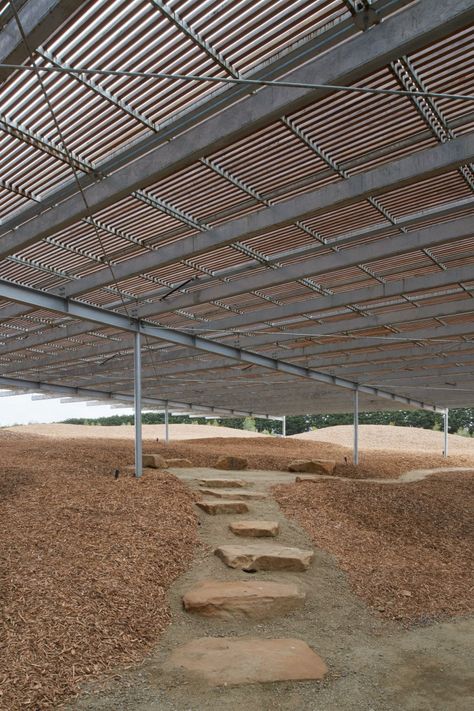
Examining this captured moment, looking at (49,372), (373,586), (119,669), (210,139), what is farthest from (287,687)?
(49,372)

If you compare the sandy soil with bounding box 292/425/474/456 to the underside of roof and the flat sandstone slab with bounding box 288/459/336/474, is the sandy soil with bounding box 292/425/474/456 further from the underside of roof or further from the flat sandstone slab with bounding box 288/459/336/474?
the underside of roof

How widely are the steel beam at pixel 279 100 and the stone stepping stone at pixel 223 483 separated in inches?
261

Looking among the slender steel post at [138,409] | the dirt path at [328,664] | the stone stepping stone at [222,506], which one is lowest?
the dirt path at [328,664]

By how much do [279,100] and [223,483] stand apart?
8.87 m

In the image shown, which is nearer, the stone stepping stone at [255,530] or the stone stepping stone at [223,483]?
the stone stepping stone at [255,530]

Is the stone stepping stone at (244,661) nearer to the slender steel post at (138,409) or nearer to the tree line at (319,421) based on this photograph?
the slender steel post at (138,409)

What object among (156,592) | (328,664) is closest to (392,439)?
(156,592)

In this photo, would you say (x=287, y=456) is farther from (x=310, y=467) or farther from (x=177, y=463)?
(x=177, y=463)

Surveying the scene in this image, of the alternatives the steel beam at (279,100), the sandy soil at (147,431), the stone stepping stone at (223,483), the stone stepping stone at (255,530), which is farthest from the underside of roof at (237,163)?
the sandy soil at (147,431)

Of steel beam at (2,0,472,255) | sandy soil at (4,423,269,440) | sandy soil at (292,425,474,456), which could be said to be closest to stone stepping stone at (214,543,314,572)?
steel beam at (2,0,472,255)

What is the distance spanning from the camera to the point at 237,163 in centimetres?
695

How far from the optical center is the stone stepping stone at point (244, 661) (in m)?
4.80

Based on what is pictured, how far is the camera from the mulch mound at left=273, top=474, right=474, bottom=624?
22.9 ft

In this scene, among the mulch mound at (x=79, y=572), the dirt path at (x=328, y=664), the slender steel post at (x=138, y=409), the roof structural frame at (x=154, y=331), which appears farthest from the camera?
the slender steel post at (x=138, y=409)
